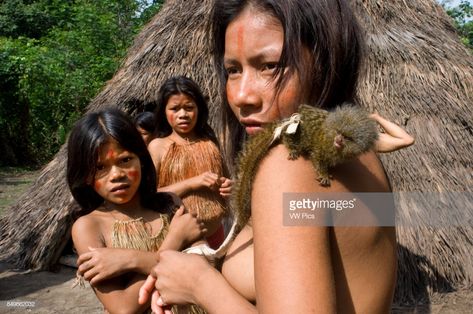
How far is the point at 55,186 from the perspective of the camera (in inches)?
216

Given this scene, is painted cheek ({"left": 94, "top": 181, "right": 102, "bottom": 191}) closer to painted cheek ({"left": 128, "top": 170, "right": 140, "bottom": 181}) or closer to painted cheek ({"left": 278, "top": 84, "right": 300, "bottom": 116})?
painted cheek ({"left": 128, "top": 170, "right": 140, "bottom": 181})

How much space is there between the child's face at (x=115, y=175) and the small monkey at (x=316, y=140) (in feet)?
4.02

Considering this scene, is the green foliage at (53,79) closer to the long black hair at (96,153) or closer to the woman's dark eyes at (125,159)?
the long black hair at (96,153)

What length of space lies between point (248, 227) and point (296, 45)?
489mm

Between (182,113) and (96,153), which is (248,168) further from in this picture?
(182,113)

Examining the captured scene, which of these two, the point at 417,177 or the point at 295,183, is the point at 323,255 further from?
the point at 417,177

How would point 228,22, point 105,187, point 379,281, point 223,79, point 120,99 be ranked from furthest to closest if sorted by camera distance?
1. point 120,99
2. point 105,187
3. point 223,79
4. point 228,22
5. point 379,281

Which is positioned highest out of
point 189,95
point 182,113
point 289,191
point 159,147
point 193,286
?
point 189,95

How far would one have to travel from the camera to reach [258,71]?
1.11m

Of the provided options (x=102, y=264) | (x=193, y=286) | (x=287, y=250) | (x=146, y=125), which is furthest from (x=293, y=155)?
(x=146, y=125)

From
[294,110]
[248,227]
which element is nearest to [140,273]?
[248,227]

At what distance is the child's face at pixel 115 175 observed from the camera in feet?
7.09

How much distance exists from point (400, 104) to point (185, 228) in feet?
12.0

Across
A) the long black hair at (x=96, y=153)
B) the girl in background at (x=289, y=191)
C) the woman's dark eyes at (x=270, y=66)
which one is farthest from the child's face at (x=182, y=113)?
the woman's dark eyes at (x=270, y=66)
